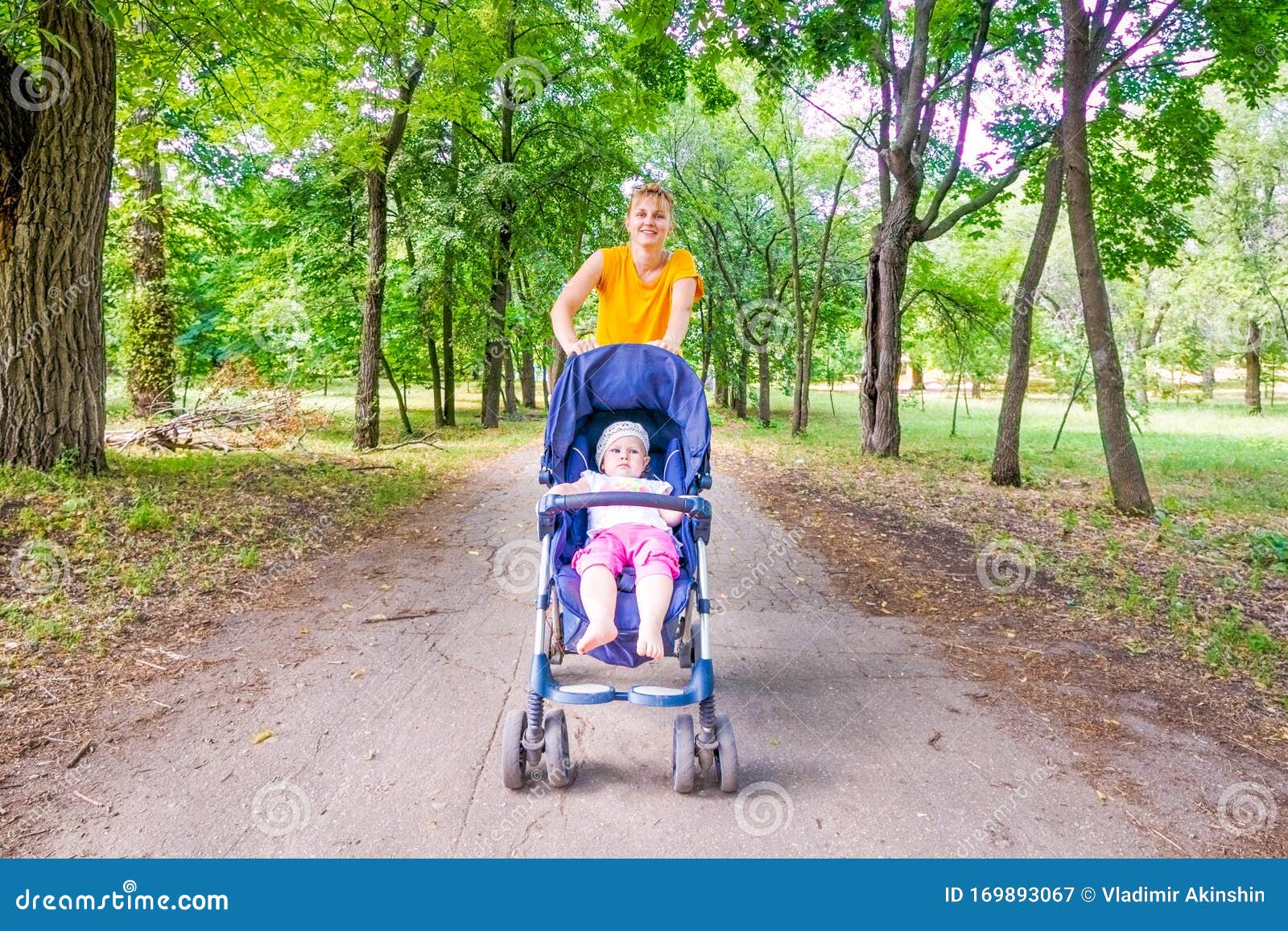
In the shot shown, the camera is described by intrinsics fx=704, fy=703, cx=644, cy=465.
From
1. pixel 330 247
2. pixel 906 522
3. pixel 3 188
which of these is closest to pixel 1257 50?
pixel 906 522

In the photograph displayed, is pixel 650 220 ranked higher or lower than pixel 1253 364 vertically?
lower

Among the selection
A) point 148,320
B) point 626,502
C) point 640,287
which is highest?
point 148,320

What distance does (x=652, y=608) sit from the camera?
2859 mm

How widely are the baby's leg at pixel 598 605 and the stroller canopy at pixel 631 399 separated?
2.54 feet

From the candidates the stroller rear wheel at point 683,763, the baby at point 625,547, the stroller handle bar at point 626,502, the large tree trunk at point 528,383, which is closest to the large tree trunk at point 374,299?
the baby at point 625,547

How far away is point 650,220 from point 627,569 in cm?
186

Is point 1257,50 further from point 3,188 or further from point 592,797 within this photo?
point 3,188

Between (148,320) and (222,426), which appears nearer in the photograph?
(222,426)

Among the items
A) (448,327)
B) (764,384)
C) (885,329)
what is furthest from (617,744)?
(764,384)

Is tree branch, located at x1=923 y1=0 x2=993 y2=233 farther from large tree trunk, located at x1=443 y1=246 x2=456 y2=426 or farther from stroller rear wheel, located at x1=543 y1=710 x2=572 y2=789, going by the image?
stroller rear wheel, located at x1=543 y1=710 x2=572 y2=789

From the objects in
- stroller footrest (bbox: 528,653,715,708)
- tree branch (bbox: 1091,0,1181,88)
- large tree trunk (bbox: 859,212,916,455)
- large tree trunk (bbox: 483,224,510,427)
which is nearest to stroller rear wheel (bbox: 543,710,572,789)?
stroller footrest (bbox: 528,653,715,708)

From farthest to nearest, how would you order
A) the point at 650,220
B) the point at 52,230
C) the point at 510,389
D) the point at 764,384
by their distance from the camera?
the point at 510,389 → the point at 764,384 → the point at 52,230 → the point at 650,220

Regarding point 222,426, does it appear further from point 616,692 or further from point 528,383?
point 528,383
